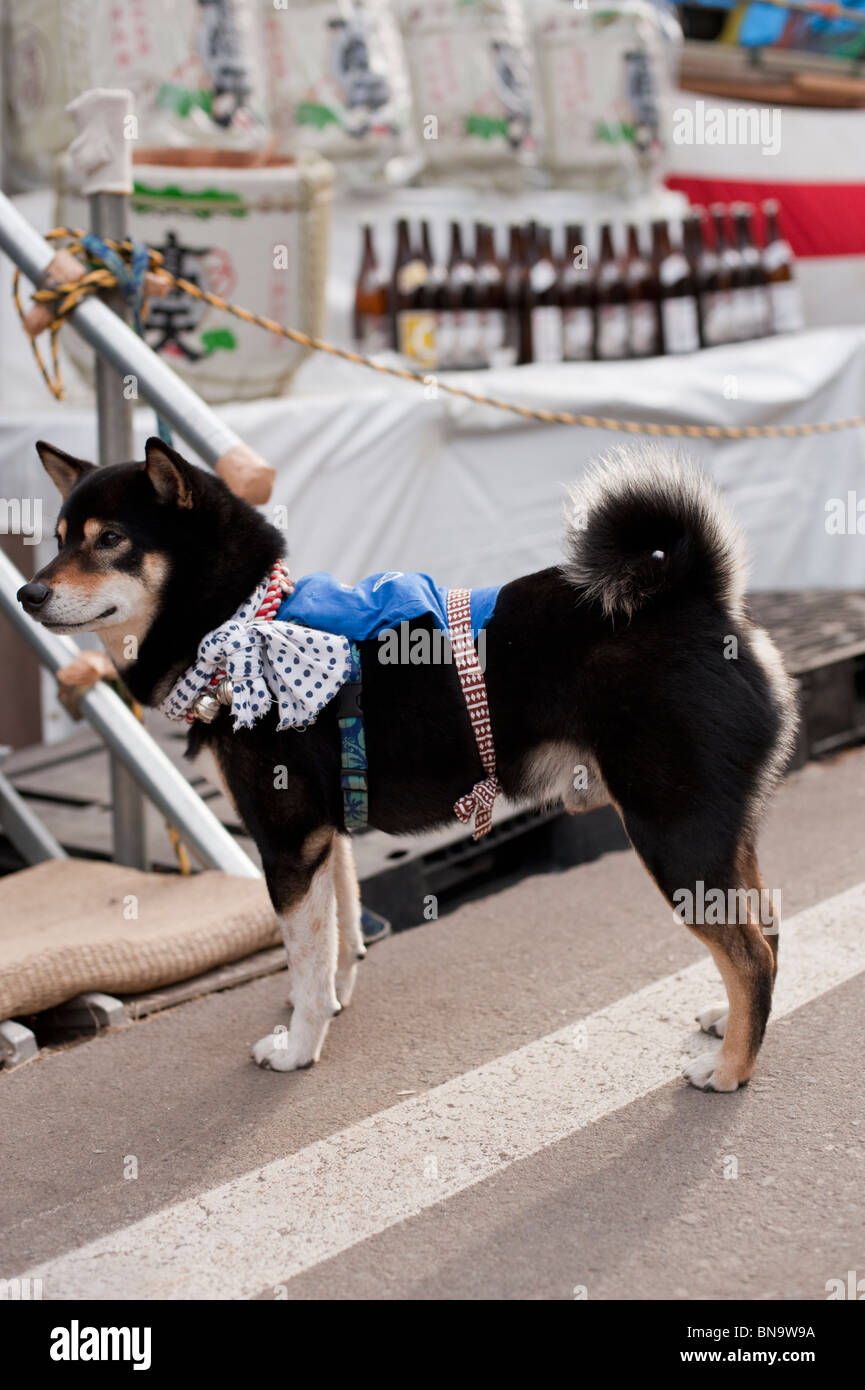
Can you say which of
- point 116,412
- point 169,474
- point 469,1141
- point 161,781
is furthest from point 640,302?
point 469,1141

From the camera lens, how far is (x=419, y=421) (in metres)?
5.41

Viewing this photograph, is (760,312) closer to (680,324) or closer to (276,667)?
(680,324)

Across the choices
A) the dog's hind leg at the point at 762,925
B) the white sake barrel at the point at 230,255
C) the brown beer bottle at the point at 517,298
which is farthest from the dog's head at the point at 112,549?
the brown beer bottle at the point at 517,298

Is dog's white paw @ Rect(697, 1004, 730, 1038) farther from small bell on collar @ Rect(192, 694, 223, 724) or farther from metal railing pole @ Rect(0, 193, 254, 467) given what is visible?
metal railing pole @ Rect(0, 193, 254, 467)

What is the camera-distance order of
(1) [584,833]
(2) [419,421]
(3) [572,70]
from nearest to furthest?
(1) [584,833] → (2) [419,421] → (3) [572,70]

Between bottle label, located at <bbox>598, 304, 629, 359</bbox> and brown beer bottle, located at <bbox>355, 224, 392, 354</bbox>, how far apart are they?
1.14 metres

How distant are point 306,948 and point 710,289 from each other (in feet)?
19.8

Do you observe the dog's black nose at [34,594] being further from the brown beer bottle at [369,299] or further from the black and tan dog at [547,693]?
the brown beer bottle at [369,299]

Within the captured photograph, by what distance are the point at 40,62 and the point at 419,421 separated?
221 centimetres

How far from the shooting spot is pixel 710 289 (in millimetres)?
7770

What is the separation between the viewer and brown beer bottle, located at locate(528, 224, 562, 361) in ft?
22.0
